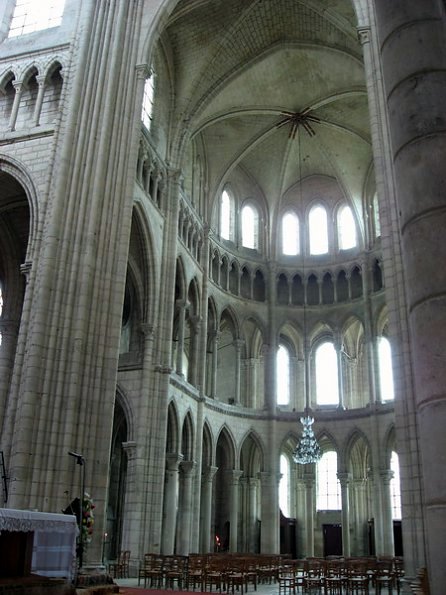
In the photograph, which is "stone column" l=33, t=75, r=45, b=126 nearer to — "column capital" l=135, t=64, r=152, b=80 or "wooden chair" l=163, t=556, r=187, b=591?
"column capital" l=135, t=64, r=152, b=80

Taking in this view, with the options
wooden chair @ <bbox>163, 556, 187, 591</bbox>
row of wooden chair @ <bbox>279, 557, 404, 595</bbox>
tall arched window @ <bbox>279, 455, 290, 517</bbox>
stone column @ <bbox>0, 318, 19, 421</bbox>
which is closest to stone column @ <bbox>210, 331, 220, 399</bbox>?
tall arched window @ <bbox>279, 455, 290, 517</bbox>

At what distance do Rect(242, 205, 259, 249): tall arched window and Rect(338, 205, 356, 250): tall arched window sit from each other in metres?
4.81

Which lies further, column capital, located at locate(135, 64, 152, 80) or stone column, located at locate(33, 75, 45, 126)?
column capital, located at locate(135, 64, 152, 80)

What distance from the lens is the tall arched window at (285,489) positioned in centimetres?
3444

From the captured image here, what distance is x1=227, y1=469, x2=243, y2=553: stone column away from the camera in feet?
97.3

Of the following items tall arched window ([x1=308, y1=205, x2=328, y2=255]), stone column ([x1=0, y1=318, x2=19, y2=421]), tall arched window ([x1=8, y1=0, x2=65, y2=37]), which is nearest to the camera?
tall arched window ([x1=8, y1=0, x2=65, y2=37])

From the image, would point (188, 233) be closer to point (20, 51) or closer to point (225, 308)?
point (225, 308)

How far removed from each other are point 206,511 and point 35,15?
21.6 m

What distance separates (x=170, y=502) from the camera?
2414 centimetres

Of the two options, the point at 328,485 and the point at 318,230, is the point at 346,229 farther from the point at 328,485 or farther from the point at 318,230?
the point at 328,485

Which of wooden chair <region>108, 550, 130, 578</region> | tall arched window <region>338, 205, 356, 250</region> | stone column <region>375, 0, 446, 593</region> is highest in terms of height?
tall arched window <region>338, 205, 356, 250</region>

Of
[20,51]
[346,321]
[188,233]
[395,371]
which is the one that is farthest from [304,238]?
[395,371]

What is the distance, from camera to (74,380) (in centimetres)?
1538

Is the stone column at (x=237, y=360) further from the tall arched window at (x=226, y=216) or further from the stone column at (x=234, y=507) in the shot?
the tall arched window at (x=226, y=216)
